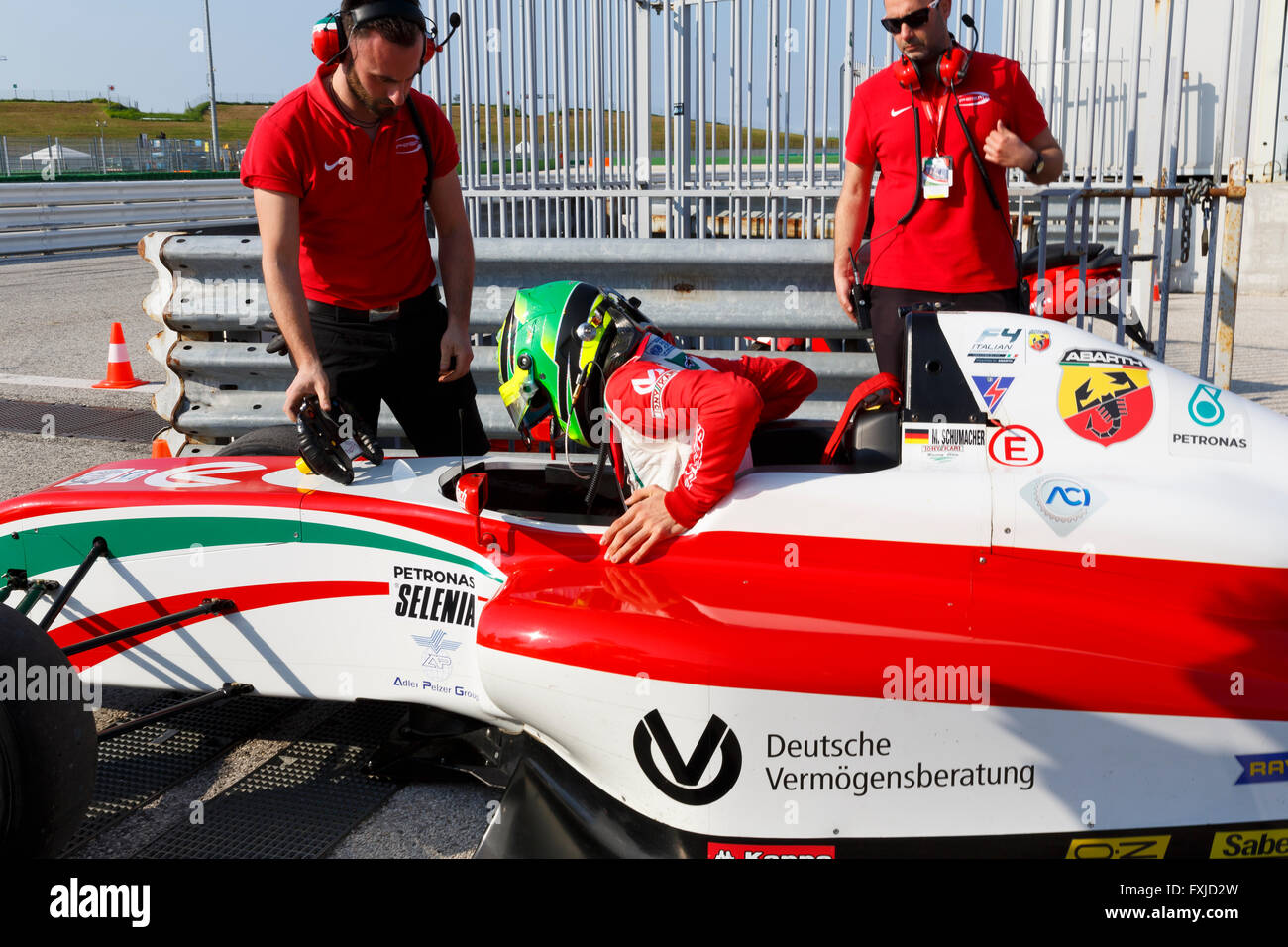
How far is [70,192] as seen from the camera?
20.8 metres

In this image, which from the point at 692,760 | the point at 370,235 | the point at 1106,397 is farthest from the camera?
the point at 370,235

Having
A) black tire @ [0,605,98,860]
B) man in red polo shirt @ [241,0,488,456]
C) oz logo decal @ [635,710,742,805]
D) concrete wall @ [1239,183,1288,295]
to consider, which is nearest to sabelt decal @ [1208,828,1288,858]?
oz logo decal @ [635,710,742,805]

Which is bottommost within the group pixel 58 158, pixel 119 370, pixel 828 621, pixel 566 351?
pixel 119 370

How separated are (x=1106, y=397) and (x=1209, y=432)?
25cm

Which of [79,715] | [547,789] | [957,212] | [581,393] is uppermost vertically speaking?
[957,212]

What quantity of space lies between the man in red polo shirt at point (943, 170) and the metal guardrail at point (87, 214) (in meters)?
16.4

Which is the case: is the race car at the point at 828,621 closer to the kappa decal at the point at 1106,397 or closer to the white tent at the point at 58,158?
the kappa decal at the point at 1106,397

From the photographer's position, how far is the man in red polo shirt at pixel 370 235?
3.27 metres

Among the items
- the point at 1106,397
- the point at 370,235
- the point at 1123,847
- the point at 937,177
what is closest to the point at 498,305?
the point at 370,235

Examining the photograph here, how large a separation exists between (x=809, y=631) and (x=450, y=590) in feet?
3.28

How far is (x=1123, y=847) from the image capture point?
240 cm

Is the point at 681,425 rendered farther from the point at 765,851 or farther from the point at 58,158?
the point at 58,158
